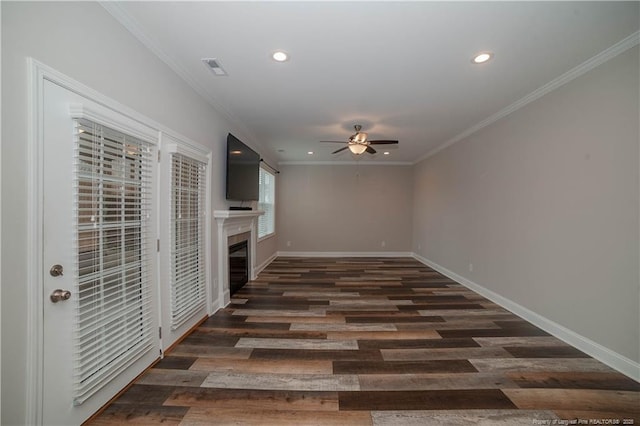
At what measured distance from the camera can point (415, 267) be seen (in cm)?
Result: 604

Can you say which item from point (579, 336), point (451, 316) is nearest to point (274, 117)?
point (451, 316)

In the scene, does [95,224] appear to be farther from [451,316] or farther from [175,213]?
[451,316]

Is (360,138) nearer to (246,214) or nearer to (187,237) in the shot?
(246,214)

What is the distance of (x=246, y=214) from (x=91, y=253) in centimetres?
243

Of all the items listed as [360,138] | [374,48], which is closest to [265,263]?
[360,138]

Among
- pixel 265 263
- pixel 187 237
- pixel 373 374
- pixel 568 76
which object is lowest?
pixel 373 374

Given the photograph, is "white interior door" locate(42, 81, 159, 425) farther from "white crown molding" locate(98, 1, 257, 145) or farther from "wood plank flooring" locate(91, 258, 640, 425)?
"white crown molding" locate(98, 1, 257, 145)

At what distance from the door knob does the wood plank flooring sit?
0.91 m

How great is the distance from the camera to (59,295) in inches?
55.4

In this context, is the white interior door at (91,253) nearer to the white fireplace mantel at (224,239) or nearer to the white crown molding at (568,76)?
the white fireplace mantel at (224,239)

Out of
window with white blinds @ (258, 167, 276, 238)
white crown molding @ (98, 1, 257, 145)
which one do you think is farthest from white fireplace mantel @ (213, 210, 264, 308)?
window with white blinds @ (258, 167, 276, 238)

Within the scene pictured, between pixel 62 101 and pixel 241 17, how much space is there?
1251 millimetres

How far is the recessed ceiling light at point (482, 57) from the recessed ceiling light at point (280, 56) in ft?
5.61

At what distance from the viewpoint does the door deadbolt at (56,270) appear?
4.55 ft
